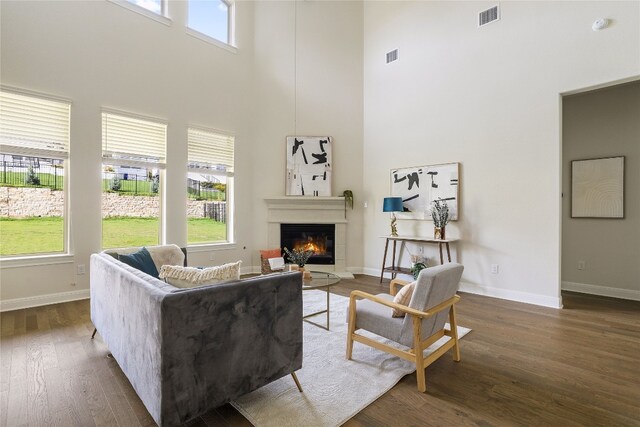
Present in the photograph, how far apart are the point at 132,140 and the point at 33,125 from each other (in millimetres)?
1139

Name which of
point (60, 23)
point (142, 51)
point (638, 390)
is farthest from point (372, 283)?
point (60, 23)

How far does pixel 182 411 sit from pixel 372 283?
13.6 feet

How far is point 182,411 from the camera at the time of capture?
5.52ft

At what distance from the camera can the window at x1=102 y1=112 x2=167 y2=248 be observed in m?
4.72

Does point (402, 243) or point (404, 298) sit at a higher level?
point (402, 243)

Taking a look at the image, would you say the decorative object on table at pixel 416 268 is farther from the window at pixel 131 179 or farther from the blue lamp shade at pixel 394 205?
the window at pixel 131 179

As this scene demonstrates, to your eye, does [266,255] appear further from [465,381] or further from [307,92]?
[465,381]

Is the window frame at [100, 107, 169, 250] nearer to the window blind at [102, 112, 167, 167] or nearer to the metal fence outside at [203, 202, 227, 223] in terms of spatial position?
the window blind at [102, 112, 167, 167]

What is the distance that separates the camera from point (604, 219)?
4.74 m

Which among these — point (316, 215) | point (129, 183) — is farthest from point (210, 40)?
point (316, 215)

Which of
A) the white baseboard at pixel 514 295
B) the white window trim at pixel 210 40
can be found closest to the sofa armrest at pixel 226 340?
the white baseboard at pixel 514 295

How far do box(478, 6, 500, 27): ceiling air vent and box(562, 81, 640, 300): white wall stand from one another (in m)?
1.77

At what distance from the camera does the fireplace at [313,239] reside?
6301 mm

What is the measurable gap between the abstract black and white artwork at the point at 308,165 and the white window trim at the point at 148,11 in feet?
9.16
